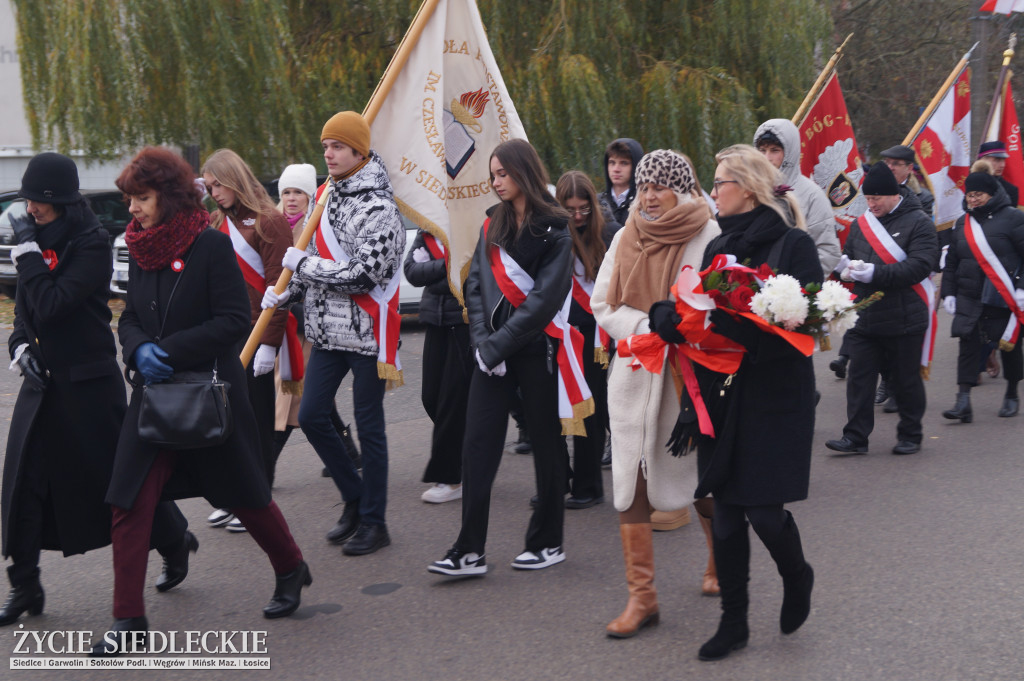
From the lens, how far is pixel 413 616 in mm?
4406

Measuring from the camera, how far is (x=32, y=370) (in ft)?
14.1

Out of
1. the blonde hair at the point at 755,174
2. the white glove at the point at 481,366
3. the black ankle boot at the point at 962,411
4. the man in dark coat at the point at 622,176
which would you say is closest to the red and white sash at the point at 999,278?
the black ankle boot at the point at 962,411

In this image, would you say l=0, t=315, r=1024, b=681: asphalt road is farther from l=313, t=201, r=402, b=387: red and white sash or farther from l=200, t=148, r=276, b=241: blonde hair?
l=200, t=148, r=276, b=241: blonde hair

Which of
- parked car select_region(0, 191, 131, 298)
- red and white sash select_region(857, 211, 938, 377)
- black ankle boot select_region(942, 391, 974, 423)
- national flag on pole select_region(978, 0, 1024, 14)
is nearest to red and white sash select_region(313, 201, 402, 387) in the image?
red and white sash select_region(857, 211, 938, 377)

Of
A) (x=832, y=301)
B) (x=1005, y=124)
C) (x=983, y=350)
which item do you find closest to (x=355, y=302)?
(x=832, y=301)

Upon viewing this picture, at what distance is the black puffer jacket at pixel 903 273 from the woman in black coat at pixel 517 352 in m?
2.93

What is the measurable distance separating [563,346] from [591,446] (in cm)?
117

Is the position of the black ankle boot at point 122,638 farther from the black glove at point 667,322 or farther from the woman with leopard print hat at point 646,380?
the black glove at point 667,322

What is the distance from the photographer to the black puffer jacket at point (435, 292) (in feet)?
19.4

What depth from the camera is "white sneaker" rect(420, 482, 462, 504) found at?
19.8ft

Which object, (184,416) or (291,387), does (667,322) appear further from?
(291,387)

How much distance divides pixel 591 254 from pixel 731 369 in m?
2.02

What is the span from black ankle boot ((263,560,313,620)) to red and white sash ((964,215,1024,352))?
5785mm

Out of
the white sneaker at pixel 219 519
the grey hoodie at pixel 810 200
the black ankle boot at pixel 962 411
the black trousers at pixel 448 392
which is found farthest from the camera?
the black ankle boot at pixel 962 411
